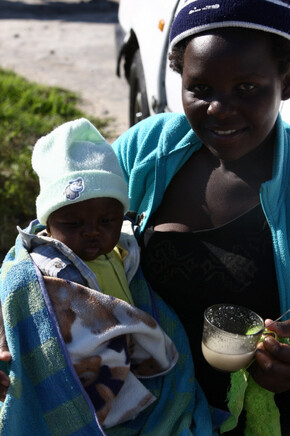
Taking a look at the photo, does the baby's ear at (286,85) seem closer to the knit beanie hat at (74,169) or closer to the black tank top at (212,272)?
the black tank top at (212,272)

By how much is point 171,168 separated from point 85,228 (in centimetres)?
41

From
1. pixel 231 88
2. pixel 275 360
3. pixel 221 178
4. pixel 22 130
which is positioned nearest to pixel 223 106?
pixel 231 88

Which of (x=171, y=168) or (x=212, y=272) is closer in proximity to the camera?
(x=212, y=272)

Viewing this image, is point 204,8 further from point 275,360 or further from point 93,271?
point 275,360

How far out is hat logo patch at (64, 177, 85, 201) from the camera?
2.08 metres

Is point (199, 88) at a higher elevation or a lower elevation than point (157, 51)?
higher

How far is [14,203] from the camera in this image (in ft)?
15.2

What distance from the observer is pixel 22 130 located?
5.71m

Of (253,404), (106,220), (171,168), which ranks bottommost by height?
(253,404)

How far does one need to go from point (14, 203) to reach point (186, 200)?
8.55ft

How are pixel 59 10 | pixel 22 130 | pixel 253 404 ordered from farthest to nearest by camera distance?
1. pixel 59 10
2. pixel 22 130
3. pixel 253 404

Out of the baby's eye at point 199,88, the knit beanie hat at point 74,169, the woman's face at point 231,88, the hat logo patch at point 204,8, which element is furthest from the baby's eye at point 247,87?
the knit beanie hat at point 74,169

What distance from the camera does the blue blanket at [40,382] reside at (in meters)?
1.85

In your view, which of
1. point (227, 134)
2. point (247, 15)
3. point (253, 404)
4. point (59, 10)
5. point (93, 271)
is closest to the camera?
point (247, 15)
